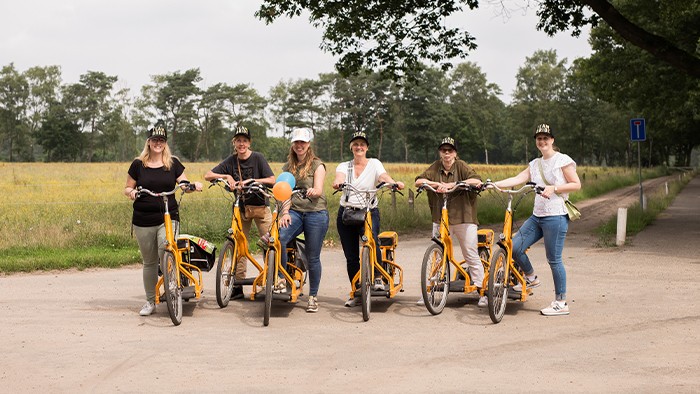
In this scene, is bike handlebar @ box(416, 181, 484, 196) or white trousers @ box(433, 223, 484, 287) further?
white trousers @ box(433, 223, 484, 287)

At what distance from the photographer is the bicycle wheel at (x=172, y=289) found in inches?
314

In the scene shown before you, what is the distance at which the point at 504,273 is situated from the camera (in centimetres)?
846

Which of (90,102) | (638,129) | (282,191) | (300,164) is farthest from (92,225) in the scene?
(90,102)

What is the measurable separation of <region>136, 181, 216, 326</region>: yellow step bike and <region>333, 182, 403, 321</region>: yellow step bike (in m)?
1.64

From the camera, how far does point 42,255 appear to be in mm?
14008

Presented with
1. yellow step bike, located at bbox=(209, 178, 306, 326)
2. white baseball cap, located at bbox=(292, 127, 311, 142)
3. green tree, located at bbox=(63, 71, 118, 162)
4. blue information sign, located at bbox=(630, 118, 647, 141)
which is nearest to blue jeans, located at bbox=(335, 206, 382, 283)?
yellow step bike, located at bbox=(209, 178, 306, 326)

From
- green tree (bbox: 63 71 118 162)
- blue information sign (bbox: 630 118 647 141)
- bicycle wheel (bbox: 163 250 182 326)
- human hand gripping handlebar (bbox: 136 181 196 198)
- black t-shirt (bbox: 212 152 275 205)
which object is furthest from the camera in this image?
green tree (bbox: 63 71 118 162)

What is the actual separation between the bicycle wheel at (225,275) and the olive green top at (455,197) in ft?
7.08

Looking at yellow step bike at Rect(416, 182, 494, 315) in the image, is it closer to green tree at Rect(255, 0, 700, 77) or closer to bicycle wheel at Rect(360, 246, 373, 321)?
bicycle wheel at Rect(360, 246, 373, 321)

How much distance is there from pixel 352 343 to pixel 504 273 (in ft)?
6.66

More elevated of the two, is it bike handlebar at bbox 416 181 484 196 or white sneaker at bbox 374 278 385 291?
bike handlebar at bbox 416 181 484 196

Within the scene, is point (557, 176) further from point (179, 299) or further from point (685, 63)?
point (685, 63)

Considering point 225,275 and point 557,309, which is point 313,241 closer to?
point 225,275

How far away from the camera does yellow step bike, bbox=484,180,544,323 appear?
8078 millimetres
